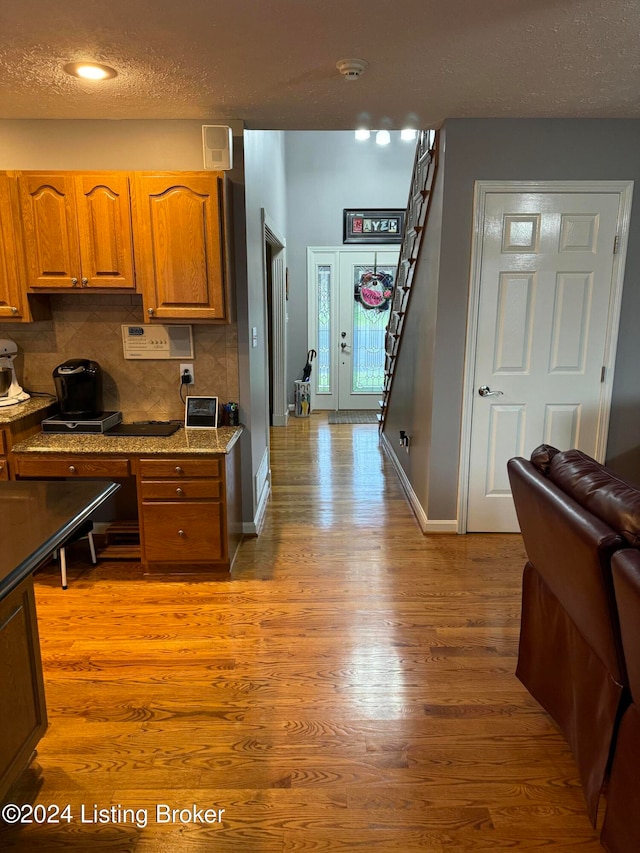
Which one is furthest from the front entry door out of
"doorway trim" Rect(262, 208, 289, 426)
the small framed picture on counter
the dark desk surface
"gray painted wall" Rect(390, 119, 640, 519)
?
the dark desk surface

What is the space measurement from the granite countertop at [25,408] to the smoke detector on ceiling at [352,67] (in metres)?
2.35

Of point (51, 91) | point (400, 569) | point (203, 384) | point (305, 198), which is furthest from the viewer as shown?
point (305, 198)

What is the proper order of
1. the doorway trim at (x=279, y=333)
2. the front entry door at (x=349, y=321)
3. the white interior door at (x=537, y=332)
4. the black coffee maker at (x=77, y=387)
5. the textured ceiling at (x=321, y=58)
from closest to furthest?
1. the textured ceiling at (x=321, y=58)
2. the black coffee maker at (x=77, y=387)
3. the white interior door at (x=537, y=332)
4. the doorway trim at (x=279, y=333)
5. the front entry door at (x=349, y=321)

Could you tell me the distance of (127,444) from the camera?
10.0 ft

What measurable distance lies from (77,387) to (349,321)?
15.8 ft

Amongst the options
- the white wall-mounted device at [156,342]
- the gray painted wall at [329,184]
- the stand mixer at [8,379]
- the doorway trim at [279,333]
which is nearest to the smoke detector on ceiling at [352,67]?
the white wall-mounted device at [156,342]

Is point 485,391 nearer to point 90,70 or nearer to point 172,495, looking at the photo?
point 172,495

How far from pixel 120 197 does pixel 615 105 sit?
8.76 feet

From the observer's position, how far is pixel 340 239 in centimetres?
741

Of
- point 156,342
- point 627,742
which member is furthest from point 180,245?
point 627,742

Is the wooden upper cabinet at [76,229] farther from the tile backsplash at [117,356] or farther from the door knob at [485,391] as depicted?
the door knob at [485,391]

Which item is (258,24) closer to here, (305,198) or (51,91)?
(51,91)

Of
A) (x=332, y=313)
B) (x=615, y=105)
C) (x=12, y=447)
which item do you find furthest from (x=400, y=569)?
(x=332, y=313)

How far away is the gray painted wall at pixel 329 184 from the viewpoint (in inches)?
282
